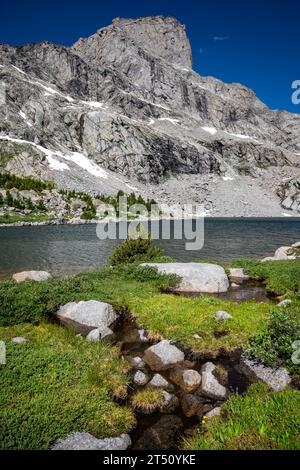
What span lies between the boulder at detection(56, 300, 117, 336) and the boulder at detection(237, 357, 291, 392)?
5.63 m

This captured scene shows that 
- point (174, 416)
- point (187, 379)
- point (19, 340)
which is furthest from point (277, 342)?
point (19, 340)

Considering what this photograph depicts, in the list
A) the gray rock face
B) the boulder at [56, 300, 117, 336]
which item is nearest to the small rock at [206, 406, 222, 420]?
the gray rock face

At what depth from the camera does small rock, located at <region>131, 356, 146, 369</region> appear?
10.2 metres

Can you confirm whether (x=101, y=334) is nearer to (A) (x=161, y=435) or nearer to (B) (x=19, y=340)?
(B) (x=19, y=340)

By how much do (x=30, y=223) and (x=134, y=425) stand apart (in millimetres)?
95624

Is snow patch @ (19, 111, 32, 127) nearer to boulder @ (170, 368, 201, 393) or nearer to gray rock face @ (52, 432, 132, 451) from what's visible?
boulder @ (170, 368, 201, 393)

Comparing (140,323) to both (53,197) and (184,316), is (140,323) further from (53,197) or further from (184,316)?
(53,197)

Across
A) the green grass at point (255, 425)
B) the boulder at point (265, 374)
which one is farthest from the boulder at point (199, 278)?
the green grass at point (255, 425)

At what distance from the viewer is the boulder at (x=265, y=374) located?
8711mm

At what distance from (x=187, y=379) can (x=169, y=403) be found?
1126 mm

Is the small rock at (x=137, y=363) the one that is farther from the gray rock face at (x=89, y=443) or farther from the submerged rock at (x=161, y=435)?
the gray rock face at (x=89, y=443)

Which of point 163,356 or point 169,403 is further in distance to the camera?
point 163,356

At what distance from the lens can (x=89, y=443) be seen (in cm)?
667
